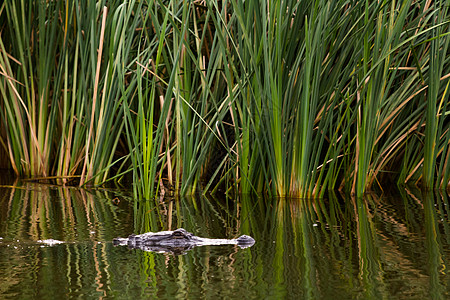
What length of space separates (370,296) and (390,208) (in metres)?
1.84

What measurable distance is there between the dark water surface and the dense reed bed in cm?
29

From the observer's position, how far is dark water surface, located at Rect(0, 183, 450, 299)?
200cm

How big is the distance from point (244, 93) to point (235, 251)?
141 cm

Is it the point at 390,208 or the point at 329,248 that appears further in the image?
the point at 390,208

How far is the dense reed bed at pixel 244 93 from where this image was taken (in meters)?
3.74

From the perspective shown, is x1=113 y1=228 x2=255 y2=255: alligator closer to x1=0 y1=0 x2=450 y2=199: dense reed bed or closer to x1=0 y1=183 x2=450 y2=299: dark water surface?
x1=0 y1=183 x2=450 y2=299: dark water surface

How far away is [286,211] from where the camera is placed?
3531 millimetres

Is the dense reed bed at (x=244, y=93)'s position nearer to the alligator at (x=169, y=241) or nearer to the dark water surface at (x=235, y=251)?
the dark water surface at (x=235, y=251)

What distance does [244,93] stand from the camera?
377 centimetres

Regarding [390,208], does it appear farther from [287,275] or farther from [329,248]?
[287,275]

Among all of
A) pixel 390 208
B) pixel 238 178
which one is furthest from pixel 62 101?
pixel 390 208

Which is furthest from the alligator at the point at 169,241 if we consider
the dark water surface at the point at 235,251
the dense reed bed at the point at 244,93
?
the dense reed bed at the point at 244,93

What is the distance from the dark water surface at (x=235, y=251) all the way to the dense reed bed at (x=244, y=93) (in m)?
0.29

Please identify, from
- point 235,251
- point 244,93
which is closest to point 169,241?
point 235,251
